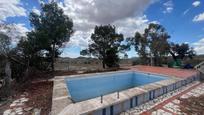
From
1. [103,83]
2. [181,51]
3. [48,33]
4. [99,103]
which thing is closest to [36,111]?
[99,103]

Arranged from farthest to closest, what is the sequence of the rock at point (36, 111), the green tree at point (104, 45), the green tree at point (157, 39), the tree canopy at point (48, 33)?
the green tree at point (157, 39), the green tree at point (104, 45), the tree canopy at point (48, 33), the rock at point (36, 111)

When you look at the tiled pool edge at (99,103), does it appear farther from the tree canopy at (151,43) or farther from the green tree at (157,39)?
the tree canopy at (151,43)

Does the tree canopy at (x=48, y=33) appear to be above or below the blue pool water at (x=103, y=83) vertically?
above

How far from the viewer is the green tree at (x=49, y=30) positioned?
9242 mm

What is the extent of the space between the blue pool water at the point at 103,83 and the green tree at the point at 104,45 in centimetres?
391

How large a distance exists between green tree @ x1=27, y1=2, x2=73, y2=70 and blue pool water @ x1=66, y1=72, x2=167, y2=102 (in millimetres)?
4035

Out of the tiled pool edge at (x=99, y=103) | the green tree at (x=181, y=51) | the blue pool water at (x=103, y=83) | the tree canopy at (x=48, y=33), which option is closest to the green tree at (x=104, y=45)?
the tree canopy at (x=48, y=33)

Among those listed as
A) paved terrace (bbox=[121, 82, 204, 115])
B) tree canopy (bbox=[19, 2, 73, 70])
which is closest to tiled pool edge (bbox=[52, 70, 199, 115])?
paved terrace (bbox=[121, 82, 204, 115])

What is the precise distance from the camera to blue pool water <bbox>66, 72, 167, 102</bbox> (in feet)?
24.8

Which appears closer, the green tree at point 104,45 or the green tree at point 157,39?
the green tree at point 104,45

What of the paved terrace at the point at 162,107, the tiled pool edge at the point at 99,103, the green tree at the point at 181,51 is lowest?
the paved terrace at the point at 162,107

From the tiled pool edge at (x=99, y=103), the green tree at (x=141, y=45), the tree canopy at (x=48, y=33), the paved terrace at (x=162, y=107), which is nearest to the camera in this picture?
the tiled pool edge at (x=99, y=103)

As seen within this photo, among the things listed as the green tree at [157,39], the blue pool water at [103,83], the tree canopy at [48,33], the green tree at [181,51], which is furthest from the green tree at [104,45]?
the green tree at [181,51]

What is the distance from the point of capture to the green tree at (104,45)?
547 inches
